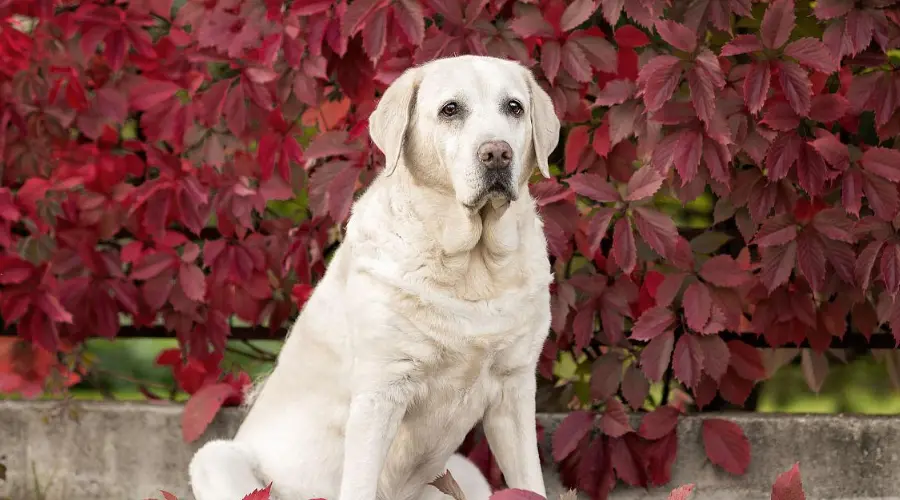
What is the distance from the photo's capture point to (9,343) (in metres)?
3.76

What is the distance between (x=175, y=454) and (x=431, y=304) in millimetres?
1520

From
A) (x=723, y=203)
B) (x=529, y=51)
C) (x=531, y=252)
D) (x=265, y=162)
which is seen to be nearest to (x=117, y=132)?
(x=265, y=162)

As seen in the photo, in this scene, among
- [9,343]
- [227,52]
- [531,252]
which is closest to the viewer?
[531,252]

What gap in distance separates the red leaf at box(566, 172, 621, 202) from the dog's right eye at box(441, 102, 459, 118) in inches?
26.4

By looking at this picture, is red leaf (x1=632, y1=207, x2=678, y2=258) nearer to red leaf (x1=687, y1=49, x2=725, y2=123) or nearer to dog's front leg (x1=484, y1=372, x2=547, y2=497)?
red leaf (x1=687, y1=49, x2=725, y2=123)

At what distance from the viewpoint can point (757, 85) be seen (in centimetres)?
278

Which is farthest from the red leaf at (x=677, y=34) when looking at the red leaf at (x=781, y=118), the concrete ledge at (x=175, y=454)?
the concrete ledge at (x=175, y=454)

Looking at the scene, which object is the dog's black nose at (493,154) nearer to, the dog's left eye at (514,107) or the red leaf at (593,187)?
→ the dog's left eye at (514,107)

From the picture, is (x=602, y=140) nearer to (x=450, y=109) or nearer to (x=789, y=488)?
(x=450, y=109)

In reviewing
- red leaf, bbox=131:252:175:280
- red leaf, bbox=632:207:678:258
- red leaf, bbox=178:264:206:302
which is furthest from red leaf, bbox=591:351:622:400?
red leaf, bbox=131:252:175:280

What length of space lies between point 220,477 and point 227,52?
141 cm

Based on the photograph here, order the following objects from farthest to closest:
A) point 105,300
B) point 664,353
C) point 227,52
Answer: point 105,300 < point 227,52 < point 664,353

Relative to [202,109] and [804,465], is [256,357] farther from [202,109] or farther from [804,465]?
[804,465]

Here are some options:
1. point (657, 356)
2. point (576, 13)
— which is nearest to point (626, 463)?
point (657, 356)
